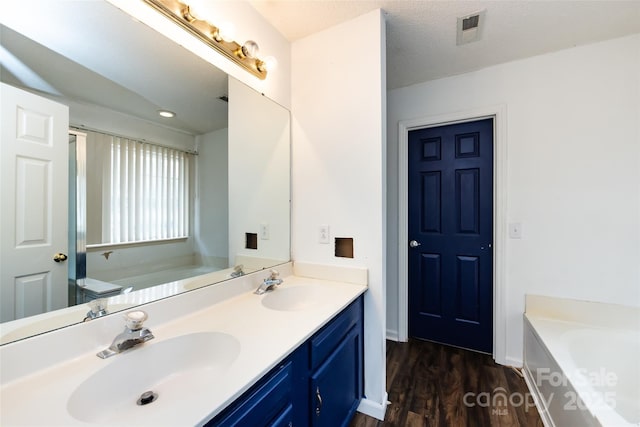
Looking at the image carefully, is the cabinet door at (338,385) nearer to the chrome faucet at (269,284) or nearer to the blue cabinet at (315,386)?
the blue cabinet at (315,386)

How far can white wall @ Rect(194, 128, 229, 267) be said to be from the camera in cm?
128

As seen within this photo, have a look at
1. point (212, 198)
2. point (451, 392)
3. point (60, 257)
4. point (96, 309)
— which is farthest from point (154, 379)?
point (451, 392)

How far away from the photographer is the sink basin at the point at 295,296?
146 centimetres

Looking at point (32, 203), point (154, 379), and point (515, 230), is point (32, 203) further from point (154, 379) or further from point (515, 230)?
point (515, 230)

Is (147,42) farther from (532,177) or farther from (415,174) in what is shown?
(532,177)

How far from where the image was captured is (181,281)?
115 cm

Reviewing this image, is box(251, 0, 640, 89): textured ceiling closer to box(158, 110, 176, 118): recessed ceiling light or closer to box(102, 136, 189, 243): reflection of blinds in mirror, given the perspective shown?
box(158, 110, 176, 118): recessed ceiling light

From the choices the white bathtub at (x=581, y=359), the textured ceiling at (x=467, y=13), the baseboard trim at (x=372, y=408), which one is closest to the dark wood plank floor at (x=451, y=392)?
the baseboard trim at (x=372, y=408)

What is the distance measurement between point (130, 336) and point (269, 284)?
2.25 feet

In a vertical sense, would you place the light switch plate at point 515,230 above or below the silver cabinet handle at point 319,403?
above

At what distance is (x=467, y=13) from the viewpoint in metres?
1.53

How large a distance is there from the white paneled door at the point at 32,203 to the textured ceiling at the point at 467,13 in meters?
1.22

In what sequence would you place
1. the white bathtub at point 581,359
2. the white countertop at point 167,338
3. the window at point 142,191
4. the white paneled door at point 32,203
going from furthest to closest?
the white bathtub at point 581,359 < the window at point 142,191 < the white paneled door at point 32,203 < the white countertop at point 167,338

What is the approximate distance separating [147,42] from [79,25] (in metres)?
0.23
